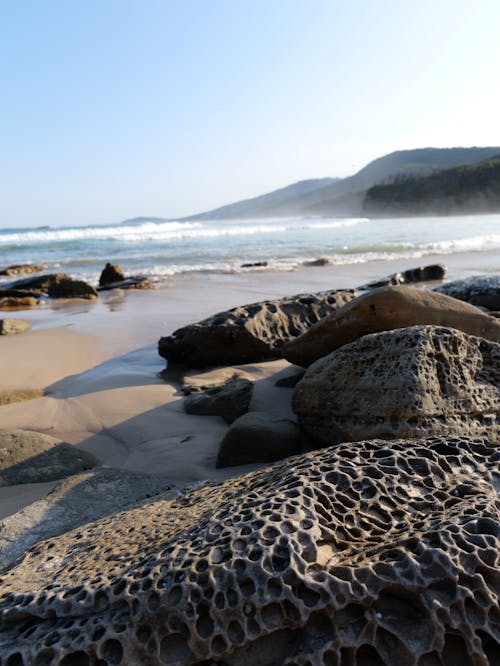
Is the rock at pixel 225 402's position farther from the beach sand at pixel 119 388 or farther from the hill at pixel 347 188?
the hill at pixel 347 188

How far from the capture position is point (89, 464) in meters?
2.73

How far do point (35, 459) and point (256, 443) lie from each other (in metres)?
1.03

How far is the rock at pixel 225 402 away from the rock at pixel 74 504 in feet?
2.75

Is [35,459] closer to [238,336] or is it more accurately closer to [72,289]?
[238,336]

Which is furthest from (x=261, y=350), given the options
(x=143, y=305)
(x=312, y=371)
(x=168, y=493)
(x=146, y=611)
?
(x=143, y=305)

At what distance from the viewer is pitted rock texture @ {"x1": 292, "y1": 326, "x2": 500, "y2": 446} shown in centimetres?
230

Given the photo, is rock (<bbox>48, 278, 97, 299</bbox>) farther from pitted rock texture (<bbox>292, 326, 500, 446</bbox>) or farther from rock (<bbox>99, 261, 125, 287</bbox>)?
pitted rock texture (<bbox>292, 326, 500, 446</bbox>)

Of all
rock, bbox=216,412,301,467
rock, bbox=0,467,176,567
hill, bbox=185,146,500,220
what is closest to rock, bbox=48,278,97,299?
rock, bbox=216,412,301,467

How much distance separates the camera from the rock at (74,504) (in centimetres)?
196

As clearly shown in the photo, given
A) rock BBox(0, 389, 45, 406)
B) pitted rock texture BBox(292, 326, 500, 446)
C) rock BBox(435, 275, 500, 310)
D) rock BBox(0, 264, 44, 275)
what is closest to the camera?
pitted rock texture BBox(292, 326, 500, 446)

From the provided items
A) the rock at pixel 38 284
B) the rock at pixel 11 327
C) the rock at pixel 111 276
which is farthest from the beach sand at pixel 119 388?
the rock at pixel 111 276

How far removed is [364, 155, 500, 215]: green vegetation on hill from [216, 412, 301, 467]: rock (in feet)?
184

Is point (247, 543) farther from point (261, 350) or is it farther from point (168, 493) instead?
point (261, 350)

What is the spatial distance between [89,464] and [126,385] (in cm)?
129
